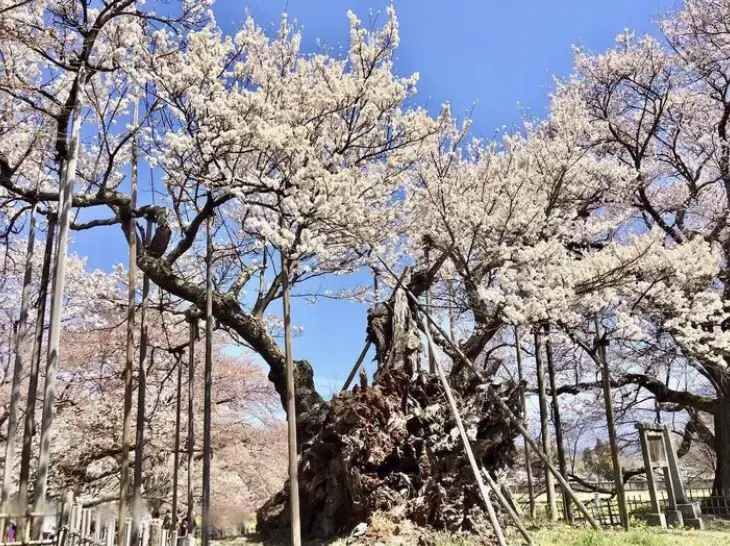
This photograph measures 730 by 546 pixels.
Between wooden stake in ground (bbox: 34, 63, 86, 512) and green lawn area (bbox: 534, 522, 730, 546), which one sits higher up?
wooden stake in ground (bbox: 34, 63, 86, 512)

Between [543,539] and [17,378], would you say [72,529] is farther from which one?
[543,539]

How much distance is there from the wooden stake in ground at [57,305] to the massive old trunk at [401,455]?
13.3ft

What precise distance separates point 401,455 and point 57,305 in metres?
5.22

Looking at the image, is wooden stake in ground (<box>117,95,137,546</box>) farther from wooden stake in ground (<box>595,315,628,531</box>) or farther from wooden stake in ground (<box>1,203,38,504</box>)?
wooden stake in ground (<box>595,315,628,531</box>)

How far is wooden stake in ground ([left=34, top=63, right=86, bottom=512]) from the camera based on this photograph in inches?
192

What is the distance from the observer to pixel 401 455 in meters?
8.16

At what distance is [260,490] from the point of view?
15117mm

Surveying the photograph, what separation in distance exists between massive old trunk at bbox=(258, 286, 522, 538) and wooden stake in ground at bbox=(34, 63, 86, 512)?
404 cm

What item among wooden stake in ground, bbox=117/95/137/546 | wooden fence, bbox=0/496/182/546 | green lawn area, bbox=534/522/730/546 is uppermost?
wooden stake in ground, bbox=117/95/137/546

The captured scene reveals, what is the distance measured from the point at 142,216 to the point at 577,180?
9.57m

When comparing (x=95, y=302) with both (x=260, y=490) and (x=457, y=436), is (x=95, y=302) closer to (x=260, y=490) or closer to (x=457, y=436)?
(x=260, y=490)

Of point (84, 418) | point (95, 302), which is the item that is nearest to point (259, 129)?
point (95, 302)

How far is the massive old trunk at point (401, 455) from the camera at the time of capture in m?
7.83

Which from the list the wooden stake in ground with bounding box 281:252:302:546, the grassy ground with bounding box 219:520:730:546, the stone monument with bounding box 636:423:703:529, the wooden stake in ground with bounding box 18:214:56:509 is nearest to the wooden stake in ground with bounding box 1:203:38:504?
the wooden stake in ground with bounding box 18:214:56:509
